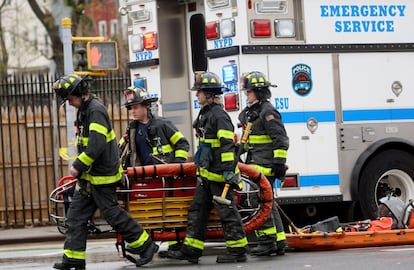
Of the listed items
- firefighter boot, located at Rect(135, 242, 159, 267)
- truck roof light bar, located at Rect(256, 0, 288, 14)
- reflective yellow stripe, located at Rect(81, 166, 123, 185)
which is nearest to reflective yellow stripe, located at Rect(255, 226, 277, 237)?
firefighter boot, located at Rect(135, 242, 159, 267)

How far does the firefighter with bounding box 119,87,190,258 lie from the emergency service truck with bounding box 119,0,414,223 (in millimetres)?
962

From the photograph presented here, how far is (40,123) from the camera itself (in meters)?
17.1

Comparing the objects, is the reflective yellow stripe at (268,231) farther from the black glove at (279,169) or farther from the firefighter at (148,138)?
the firefighter at (148,138)

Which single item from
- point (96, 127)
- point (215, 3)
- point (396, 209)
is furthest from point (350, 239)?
point (215, 3)

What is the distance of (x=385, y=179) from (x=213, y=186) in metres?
3.25

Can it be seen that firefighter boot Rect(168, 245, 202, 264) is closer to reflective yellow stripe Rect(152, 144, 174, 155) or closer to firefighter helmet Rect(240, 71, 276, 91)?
reflective yellow stripe Rect(152, 144, 174, 155)

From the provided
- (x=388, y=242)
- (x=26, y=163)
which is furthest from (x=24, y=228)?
(x=388, y=242)

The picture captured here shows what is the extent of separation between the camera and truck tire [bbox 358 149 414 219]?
11.5 meters

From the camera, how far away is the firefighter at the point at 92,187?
905 centimetres

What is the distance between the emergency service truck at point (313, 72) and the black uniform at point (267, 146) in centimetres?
81

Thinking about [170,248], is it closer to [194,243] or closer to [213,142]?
[194,243]

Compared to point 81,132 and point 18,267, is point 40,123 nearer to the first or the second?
point 18,267

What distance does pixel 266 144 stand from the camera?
1006cm

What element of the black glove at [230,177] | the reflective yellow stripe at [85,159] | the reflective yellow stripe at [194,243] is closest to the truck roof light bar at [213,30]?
the black glove at [230,177]
